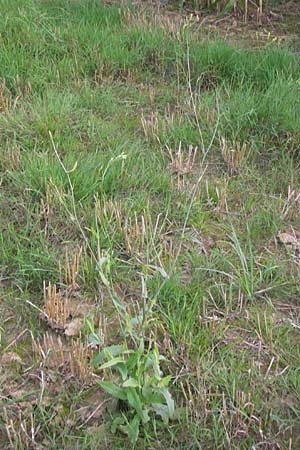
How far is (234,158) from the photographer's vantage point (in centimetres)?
372

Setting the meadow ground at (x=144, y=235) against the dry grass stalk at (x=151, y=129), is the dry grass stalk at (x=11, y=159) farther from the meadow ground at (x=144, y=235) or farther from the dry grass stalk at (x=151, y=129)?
the dry grass stalk at (x=151, y=129)

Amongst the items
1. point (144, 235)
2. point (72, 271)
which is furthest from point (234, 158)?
point (72, 271)

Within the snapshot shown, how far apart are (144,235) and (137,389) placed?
0.87 meters

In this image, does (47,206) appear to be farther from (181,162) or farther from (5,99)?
(5,99)

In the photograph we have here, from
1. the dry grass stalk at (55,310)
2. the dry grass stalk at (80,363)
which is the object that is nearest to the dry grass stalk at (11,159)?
the dry grass stalk at (55,310)

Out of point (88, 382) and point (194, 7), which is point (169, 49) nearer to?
point (194, 7)

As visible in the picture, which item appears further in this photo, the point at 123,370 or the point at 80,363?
the point at 80,363

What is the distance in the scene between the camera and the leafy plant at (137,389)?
2299 mm

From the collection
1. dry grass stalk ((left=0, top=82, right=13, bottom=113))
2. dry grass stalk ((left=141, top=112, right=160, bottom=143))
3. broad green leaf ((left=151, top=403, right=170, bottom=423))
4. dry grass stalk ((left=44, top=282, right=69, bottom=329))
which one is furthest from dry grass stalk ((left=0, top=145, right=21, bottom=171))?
broad green leaf ((left=151, top=403, right=170, bottom=423))

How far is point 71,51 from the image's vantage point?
4.69 metres

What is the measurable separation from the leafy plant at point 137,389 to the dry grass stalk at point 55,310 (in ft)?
1.35

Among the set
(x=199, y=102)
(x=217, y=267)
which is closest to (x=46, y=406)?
(x=217, y=267)

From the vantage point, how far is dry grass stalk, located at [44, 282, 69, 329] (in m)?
2.71

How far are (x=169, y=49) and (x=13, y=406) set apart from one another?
300 cm
